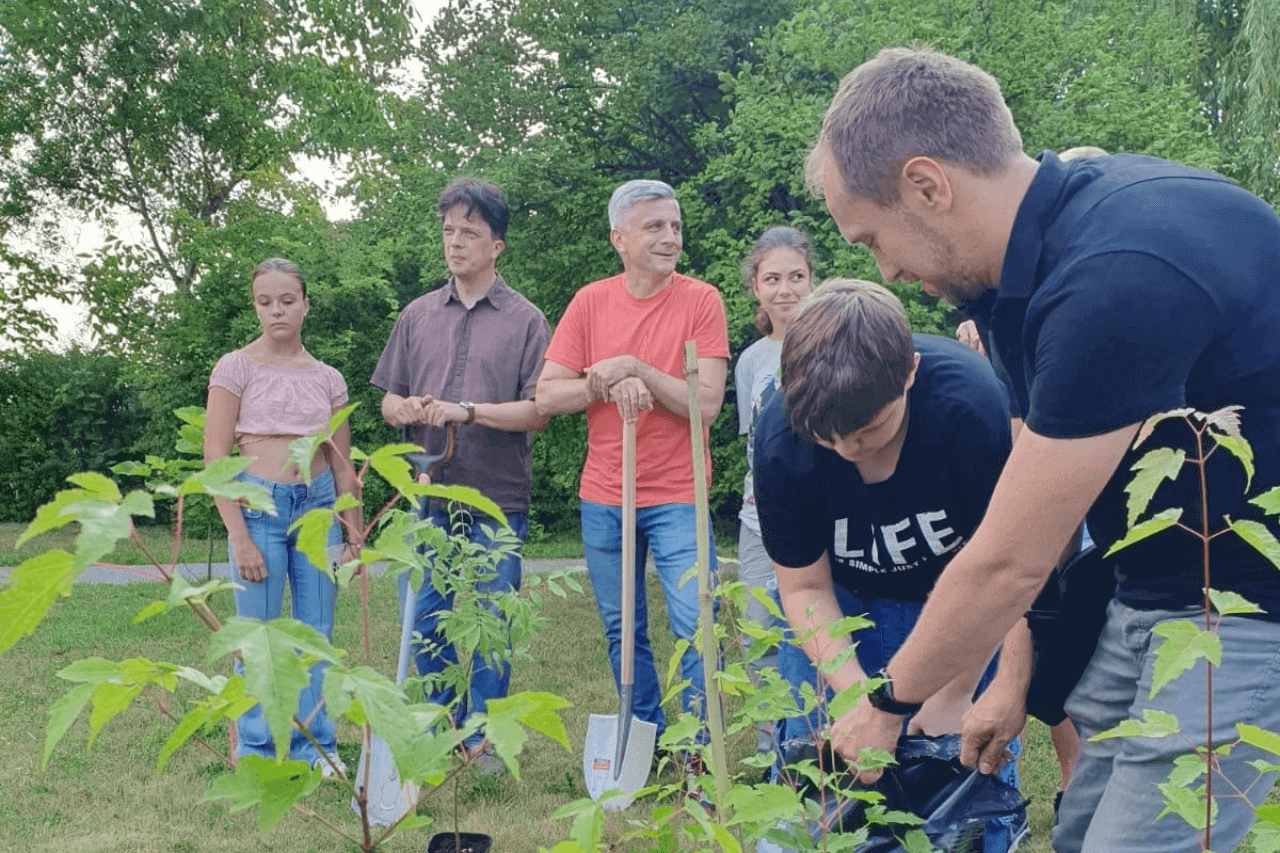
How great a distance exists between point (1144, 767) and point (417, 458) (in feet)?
9.35

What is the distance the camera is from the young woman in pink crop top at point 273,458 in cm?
411

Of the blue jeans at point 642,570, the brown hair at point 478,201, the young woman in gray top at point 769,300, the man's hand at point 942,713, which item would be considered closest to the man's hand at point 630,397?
the blue jeans at point 642,570

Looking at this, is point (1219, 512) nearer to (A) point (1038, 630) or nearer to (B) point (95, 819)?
(A) point (1038, 630)

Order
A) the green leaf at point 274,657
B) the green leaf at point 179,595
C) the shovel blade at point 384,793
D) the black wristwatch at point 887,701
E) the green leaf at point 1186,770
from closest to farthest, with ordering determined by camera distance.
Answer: the green leaf at point 274,657, the green leaf at point 179,595, the green leaf at point 1186,770, the black wristwatch at point 887,701, the shovel blade at point 384,793

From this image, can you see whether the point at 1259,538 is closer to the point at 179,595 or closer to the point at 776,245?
the point at 179,595

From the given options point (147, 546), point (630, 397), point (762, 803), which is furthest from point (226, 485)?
point (147, 546)

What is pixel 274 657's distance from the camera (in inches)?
36.2

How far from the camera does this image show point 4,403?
1430 cm

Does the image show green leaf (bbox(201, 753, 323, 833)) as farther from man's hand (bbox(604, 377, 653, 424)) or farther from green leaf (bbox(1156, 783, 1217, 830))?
man's hand (bbox(604, 377, 653, 424))

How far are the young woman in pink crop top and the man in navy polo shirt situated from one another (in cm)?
275

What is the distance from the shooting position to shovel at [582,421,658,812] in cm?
377

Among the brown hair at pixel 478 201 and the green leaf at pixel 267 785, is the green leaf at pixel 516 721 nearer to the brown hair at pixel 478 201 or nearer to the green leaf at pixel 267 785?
the green leaf at pixel 267 785

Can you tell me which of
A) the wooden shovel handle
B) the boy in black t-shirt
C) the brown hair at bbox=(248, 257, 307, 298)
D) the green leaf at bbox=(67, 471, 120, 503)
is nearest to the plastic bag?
the boy in black t-shirt

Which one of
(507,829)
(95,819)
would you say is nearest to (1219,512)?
(507,829)
